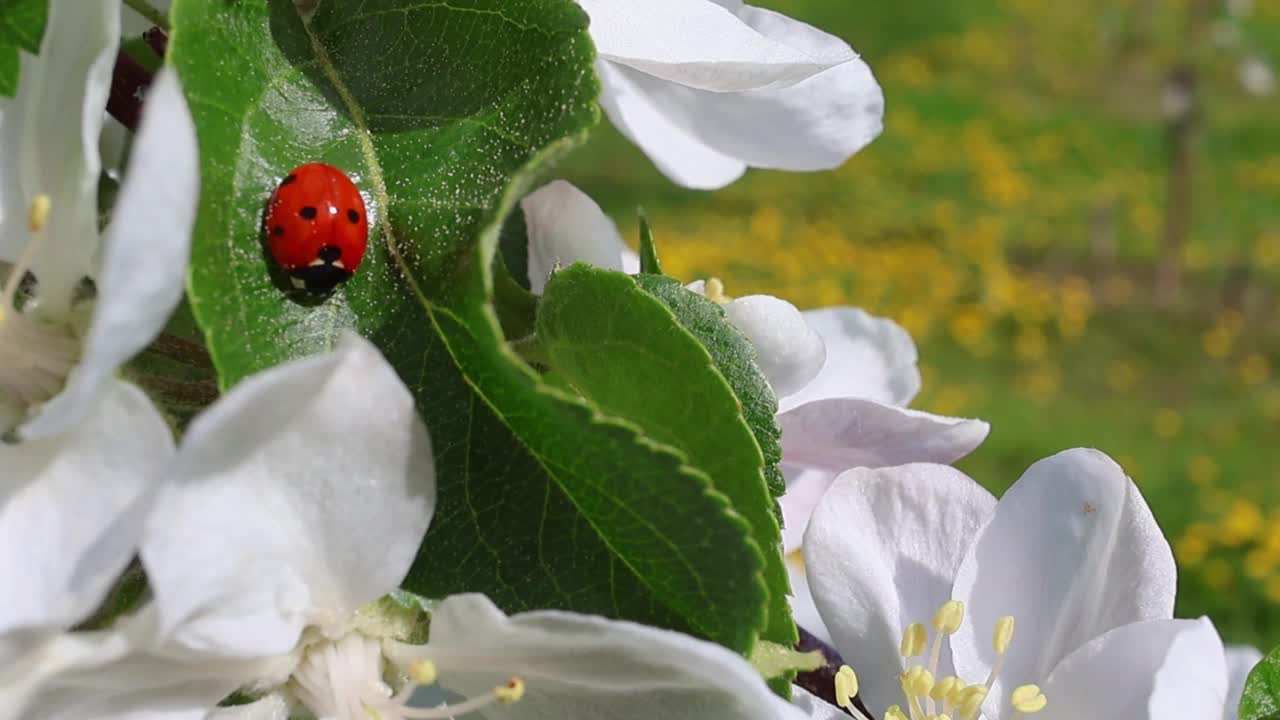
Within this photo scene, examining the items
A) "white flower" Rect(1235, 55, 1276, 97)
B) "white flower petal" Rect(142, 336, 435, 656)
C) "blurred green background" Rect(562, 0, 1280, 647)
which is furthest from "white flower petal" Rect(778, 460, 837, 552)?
"white flower" Rect(1235, 55, 1276, 97)

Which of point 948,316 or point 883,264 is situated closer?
point 948,316

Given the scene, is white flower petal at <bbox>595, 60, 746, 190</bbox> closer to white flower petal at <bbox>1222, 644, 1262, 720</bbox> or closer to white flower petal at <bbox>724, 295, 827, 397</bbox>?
white flower petal at <bbox>724, 295, 827, 397</bbox>

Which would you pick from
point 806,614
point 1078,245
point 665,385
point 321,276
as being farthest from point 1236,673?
point 1078,245

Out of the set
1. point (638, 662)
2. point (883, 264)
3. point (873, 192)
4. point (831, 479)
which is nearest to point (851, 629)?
point (831, 479)

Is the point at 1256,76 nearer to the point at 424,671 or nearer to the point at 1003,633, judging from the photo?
the point at 1003,633

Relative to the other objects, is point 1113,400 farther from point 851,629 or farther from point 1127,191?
point 851,629
